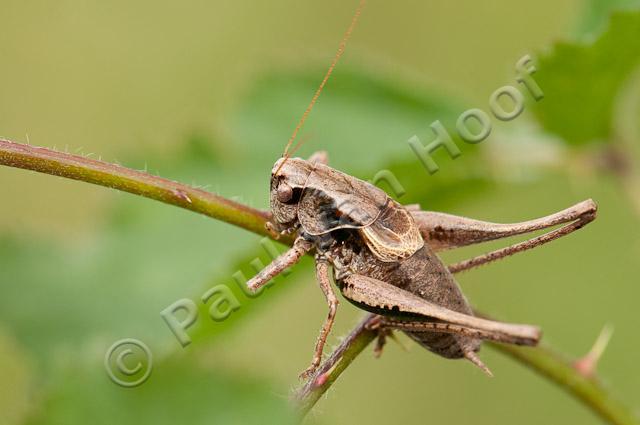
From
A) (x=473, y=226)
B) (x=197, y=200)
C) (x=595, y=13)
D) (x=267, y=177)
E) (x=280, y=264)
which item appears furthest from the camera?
(x=267, y=177)

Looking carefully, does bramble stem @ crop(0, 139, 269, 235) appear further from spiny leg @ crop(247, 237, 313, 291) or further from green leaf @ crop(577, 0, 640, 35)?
green leaf @ crop(577, 0, 640, 35)

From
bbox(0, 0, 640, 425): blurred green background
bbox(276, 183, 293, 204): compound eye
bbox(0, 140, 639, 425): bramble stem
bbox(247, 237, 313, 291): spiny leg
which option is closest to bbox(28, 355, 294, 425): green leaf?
bbox(0, 0, 640, 425): blurred green background

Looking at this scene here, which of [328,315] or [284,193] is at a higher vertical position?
[284,193]

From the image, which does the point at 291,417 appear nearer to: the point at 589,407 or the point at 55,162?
the point at 55,162

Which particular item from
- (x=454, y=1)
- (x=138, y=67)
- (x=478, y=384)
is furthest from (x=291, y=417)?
(x=138, y=67)

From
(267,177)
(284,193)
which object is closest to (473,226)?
(284,193)

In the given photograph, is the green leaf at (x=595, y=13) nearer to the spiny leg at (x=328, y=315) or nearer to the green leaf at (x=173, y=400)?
the spiny leg at (x=328, y=315)

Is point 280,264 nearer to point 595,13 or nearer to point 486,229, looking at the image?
point 486,229
